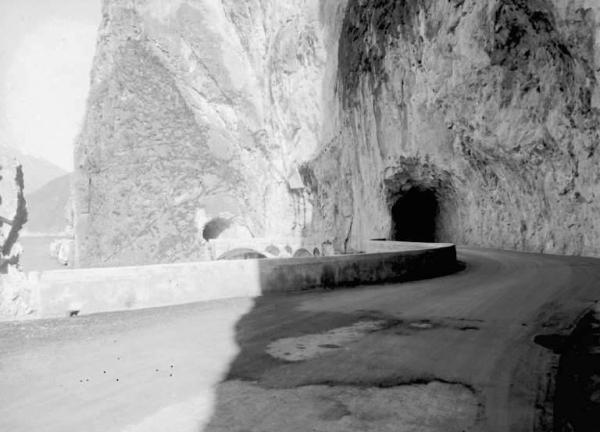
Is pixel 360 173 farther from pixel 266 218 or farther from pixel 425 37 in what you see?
pixel 266 218

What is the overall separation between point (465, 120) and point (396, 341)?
53.7 feet

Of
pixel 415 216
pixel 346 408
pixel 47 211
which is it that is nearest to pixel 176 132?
pixel 415 216

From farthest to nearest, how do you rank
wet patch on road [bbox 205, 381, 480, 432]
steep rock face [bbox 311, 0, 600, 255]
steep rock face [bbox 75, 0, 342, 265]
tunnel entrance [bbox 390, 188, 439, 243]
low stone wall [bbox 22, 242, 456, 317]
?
steep rock face [bbox 75, 0, 342, 265] < tunnel entrance [bbox 390, 188, 439, 243] < steep rock face [bbox 311, 0, 600, 255] < low stone wall [bbox 22, 242, 456, 317] < wet patch on road [bbox 205, 381, 480, 432]

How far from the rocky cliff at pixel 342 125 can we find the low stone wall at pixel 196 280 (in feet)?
27.8

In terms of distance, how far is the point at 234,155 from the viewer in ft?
150

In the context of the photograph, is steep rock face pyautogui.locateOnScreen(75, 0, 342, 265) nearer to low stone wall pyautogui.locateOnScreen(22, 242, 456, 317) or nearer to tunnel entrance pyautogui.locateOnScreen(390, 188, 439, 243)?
tunnel entrance pyautogui.locateOnScreen(390, 188, 439, 243)

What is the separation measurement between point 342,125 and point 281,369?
25.9m

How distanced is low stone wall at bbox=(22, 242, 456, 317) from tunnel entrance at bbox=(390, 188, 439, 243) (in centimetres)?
1693

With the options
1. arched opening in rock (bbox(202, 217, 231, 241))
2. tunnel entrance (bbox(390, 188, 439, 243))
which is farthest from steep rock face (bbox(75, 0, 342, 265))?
tunnel entrance (bbox(390, 188, 439, 243))

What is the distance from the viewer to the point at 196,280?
6578 millimetres

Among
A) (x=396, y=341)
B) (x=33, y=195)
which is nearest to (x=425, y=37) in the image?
(x=396, y=341)

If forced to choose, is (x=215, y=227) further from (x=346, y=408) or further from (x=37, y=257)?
(x=37, y=257)

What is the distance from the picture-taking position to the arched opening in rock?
43.7 metres

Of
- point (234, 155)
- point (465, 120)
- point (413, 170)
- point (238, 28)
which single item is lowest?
point (413, 170)
